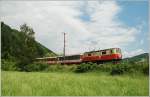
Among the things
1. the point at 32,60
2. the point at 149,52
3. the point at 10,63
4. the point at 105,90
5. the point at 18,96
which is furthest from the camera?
the point at 32,60

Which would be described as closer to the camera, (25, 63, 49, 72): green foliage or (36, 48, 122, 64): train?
(25, 63, 49, 72): green foliage

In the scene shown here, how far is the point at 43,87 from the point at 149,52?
94.6 inches

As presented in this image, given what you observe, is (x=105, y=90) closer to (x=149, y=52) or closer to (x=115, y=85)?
(x=115, y=85)

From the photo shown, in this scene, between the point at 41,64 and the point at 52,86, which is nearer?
the point at 52,86

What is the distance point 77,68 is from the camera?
52.2 ft

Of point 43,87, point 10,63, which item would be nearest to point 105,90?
A: point 43,87

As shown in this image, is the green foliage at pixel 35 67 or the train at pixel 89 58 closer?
the green foliage at pixel 35 67

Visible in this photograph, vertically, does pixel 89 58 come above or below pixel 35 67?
above

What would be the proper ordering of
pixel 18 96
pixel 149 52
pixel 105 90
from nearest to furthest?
pixel 18 96 < pixel 105 90 < pixel 149 52

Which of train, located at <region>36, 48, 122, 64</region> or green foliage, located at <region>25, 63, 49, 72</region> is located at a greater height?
train, located at <region>36, 48, 122, 64</region>

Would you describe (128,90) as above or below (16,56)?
below

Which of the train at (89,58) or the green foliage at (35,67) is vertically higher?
the train at (89,58)

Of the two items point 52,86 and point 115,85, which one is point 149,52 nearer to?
point 115,85

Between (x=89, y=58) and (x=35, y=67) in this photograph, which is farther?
(x=89, y=58)
